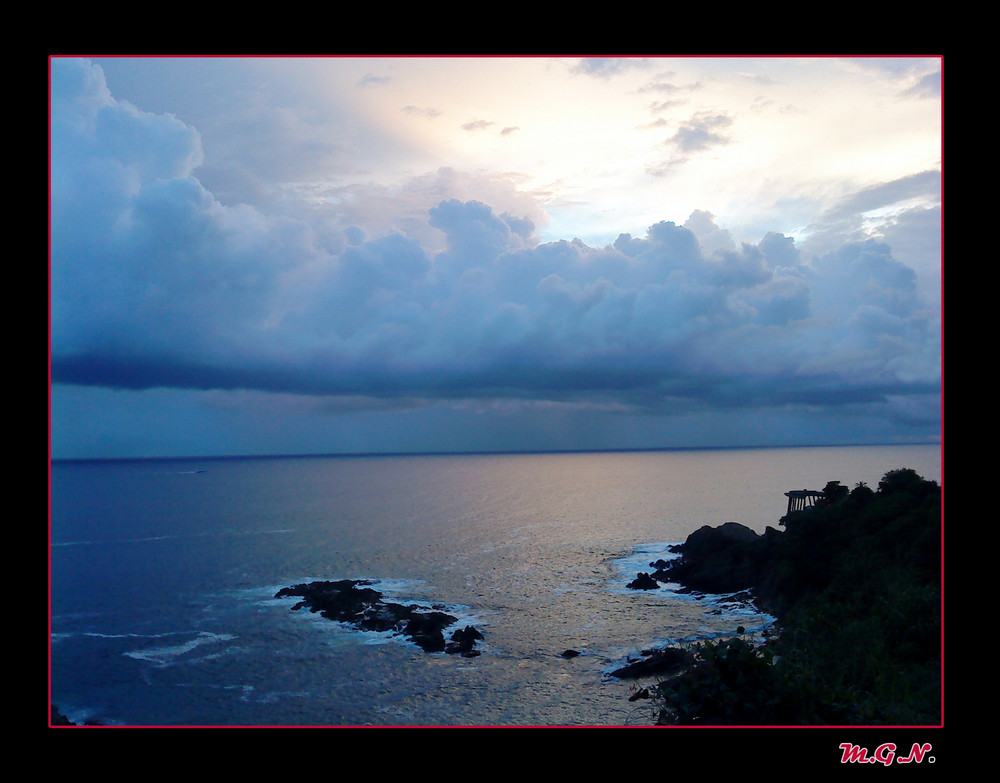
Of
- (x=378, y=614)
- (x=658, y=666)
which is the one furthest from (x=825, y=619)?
(x=378, y=614)

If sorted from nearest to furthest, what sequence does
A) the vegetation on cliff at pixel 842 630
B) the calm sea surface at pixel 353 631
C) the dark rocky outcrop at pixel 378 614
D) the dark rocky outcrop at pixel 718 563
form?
the vegetation on cliff at pixel 842 630 < the calm sea surface at pixel 353 631 < the dark rocky outcrop at pixel 378 614 < the dark rocky outcrop at pixel 718 563

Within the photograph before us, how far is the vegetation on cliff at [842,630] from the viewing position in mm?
10180

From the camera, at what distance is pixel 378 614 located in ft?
122

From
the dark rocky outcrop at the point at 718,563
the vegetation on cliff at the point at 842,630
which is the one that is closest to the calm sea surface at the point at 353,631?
the dark rocky outcrop at the point at 718,563

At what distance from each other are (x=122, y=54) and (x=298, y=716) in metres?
26.7

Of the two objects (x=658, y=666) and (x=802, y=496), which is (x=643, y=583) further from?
(x=658, y=666)

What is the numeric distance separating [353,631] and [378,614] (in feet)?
6.94

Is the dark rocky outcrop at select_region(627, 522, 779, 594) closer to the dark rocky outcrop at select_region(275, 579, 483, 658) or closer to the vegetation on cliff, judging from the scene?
the vegetation on cliff

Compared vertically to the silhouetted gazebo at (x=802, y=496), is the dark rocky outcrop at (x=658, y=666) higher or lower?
lower

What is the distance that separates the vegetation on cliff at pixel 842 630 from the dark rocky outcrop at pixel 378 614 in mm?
12560

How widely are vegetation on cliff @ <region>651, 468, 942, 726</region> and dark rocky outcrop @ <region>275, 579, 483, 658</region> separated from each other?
1256 centimetres

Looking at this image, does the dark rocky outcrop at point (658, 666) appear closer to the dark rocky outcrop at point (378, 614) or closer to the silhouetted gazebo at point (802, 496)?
the dark rocky outcrop at point (378, 614)
